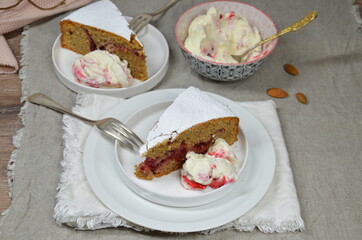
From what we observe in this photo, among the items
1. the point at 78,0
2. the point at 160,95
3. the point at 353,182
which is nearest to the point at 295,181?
the point at 353,182

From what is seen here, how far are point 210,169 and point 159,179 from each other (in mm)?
231

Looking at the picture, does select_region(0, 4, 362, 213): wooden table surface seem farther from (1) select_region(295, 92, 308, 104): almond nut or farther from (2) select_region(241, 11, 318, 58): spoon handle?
(1) select_region(295, 92, 308, 104): almond nut

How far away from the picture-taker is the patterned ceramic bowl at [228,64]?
2.17m

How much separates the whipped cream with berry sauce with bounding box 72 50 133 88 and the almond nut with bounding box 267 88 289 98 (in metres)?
0.69

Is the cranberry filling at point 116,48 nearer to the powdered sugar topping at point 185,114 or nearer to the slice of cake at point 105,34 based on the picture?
the slice of cake at point 105,34

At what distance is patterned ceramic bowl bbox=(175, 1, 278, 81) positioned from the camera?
7.11 ft

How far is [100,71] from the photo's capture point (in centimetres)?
218

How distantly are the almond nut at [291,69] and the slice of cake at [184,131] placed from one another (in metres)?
0.65

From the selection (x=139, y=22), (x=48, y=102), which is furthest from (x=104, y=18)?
(x=48, y=102)

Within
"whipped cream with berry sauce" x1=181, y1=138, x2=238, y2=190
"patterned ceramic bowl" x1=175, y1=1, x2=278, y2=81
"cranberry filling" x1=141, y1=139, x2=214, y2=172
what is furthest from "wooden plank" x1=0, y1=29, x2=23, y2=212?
"patterned ceramic bowl" x1=175, y1=1, x2=278, y2=81

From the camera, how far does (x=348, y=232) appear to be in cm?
176

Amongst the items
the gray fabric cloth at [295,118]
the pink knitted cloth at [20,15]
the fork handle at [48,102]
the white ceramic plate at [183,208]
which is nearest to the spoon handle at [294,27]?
the gray fabric cloth at [295,118]

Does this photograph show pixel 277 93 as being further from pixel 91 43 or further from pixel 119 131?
pixel 91 43

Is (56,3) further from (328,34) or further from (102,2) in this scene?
(328,34)
